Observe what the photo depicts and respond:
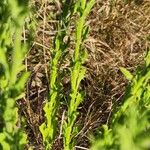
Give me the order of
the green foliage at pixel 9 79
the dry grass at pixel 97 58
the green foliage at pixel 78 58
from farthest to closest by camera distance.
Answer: the dry grass at pixel 97 58 → the green foliage at pixel 78 58 → the green foliage at pixel 9 79

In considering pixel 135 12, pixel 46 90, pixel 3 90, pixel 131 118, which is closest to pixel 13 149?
pixel 3 90

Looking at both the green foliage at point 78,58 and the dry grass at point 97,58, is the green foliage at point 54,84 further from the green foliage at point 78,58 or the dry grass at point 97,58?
the dry grass at point 97,58

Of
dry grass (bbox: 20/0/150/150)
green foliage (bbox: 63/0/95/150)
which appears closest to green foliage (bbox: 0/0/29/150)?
green foliage (bbox: 63/0/95/150)

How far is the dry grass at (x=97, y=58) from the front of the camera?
1.63 m

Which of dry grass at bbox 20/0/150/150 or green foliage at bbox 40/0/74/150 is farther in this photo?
dry grass at bbox 20/0/150/150

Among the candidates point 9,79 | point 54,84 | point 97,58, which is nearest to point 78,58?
point 54,84

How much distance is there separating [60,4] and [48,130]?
35.8 inches

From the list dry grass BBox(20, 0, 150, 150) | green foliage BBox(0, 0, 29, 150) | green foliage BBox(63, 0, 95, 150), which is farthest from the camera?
dry grass BBox(20, 0, 150, 150)

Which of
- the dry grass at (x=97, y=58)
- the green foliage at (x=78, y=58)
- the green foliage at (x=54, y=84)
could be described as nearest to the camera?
the green foliage at (x=78, y=58)

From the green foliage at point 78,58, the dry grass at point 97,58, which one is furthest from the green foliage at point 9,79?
the dry grass at point 97,58

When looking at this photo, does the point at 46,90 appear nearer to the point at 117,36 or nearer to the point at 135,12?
the point at 117,36

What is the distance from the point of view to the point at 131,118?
46cm

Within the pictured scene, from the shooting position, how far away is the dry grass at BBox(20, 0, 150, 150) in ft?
5.35

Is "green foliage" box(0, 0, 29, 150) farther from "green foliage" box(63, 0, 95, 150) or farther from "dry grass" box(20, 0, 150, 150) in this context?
"dry grass" box(20, 0, 150, 150)
